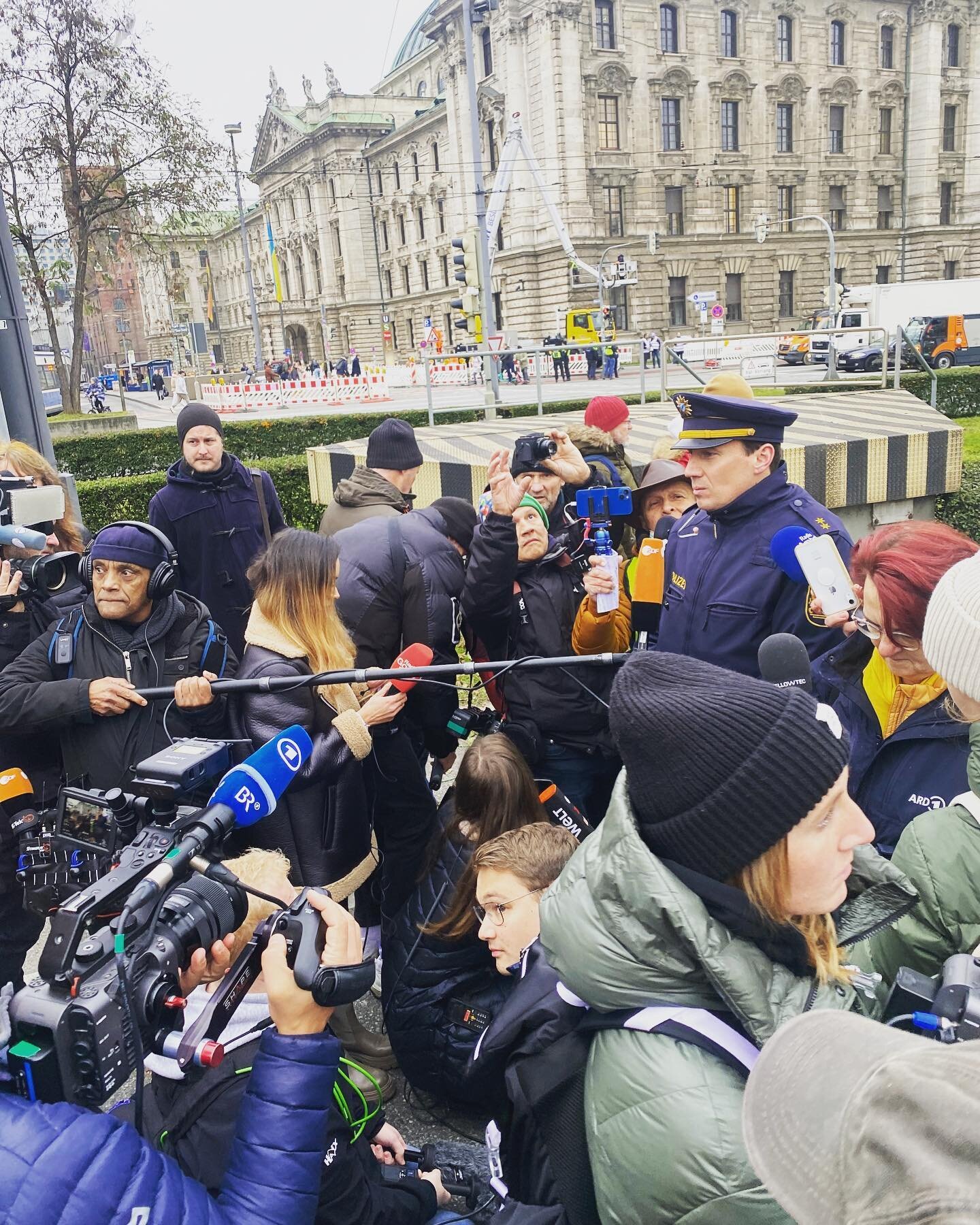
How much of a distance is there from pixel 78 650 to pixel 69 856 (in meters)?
1.22

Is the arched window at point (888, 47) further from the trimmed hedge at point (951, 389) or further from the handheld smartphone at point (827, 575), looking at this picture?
the handheld smartphone at point (827, 575)

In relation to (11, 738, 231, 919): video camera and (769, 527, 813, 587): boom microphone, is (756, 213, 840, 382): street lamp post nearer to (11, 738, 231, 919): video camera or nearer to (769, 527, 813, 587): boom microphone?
(769, 527, 813, 587): boom microphone

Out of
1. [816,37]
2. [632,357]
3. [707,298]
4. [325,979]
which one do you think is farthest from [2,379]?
[816,37]

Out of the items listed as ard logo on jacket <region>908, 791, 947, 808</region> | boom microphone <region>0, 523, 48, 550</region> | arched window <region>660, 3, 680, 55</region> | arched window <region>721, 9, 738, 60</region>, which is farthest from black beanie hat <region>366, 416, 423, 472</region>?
arched window <region>721, 9, 738, 60</region>

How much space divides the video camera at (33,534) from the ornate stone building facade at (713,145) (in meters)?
43.0

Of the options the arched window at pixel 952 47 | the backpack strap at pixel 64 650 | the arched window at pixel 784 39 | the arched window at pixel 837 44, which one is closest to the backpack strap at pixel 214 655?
the backpack strap at pixel 64 650

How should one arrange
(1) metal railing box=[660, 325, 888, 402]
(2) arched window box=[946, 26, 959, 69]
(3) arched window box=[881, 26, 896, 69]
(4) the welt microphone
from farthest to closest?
1. (2) arched window box=[946, 26, 959, 69]
2. (3) arched window box=[881, 26, 896, 69]
3. (1) metal railing box=[660, 325, 888, 402]
4. (4) the welt microphone

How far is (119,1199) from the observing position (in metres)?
1.20

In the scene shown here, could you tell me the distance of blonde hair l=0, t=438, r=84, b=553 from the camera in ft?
12.8

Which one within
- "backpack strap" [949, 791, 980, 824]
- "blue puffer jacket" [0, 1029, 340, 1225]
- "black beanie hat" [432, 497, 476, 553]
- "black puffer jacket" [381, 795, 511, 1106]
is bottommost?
"black puffer jacket" [381, 795, 511, 1106]

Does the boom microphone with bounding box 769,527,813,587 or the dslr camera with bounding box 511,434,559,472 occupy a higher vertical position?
the dslr camera with bounding box 511,434,559,472

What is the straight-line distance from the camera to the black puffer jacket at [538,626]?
126 inches

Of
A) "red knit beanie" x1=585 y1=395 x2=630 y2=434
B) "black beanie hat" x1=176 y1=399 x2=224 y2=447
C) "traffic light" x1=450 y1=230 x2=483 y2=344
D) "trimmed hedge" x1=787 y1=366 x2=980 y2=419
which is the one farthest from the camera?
"traffic light" x1=450 y1=230 x2=483 y2=344

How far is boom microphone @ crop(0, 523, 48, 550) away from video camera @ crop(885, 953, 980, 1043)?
2847 millimetres
